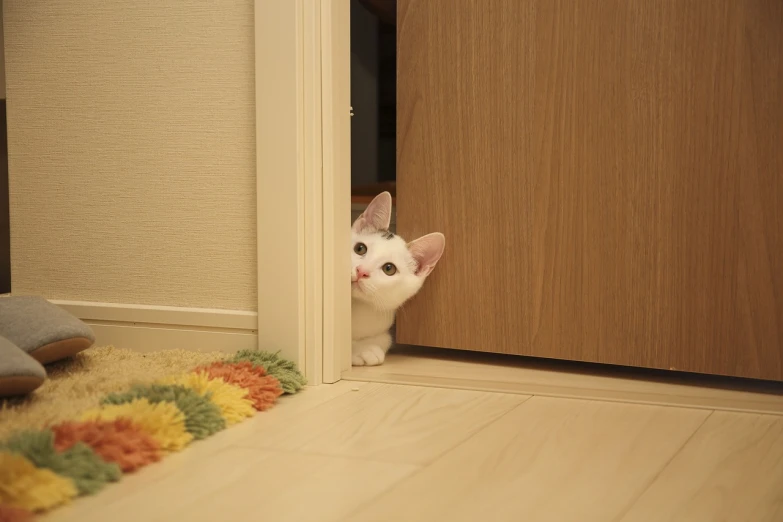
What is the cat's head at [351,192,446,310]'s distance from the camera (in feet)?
5.11

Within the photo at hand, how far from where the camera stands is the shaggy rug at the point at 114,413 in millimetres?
831

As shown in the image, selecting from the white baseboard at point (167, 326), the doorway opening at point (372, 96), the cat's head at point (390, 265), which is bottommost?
the white baseboard at point (167, 326)

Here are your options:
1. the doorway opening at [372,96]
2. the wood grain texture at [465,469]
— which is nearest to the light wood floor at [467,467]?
the wood grain texture at [465,469]

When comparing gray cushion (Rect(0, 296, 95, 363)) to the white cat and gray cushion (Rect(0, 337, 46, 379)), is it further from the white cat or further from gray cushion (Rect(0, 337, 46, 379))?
the white cat

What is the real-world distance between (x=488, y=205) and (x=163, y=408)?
786 millimetres

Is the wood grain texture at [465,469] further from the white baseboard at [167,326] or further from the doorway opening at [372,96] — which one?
the doorway opening at [372,96]

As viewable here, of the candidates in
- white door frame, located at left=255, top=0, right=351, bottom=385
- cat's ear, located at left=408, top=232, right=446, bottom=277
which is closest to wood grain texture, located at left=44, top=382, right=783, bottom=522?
white door frame, located at left=255, top=0, right=351, bottom=385

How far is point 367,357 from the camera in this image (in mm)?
1574

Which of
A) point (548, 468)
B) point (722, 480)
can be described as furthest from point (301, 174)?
point (722, 480)

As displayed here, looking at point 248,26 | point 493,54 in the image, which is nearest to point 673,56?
point 493,54

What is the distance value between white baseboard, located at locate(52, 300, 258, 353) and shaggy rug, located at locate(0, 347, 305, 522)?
4 centimetres

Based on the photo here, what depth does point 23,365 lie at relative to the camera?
3.58 feet

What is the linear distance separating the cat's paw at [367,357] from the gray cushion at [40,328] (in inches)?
19.7

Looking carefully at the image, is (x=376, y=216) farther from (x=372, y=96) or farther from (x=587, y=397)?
(x=372, y=96)
